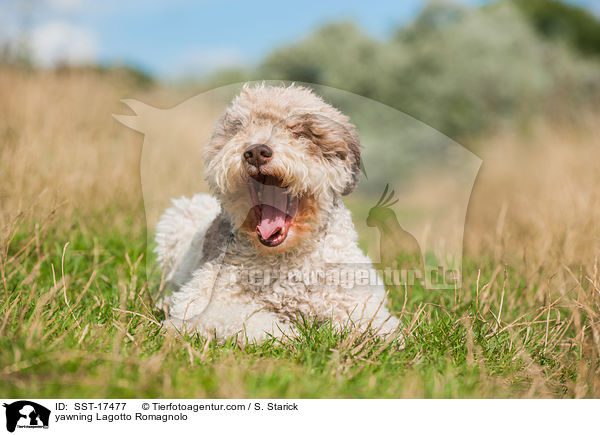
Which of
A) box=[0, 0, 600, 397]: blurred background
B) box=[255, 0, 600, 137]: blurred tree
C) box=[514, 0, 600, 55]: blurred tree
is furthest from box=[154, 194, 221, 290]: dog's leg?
box=[514, 0, 600, 55]: blurred tree

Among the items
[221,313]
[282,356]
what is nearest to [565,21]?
[221,313]

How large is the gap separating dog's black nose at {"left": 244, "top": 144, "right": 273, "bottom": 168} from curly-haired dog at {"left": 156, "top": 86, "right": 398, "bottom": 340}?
2cm

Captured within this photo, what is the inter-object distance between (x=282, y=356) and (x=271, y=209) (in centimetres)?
88

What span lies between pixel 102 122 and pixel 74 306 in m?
6.36

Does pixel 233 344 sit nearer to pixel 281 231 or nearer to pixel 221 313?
pixel 221 313

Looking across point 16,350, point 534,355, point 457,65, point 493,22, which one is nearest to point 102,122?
point 16,350

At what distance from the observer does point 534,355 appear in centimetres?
314

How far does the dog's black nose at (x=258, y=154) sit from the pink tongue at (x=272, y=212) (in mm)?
209

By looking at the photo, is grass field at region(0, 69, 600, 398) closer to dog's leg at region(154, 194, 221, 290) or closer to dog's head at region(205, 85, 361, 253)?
dog's leg at region(154, 194, 221, 290)

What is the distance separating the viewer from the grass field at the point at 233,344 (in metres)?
2.42
